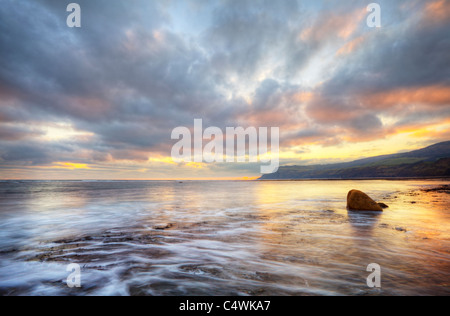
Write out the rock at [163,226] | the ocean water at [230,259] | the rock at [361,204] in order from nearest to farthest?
the ocean water at [230,259]
the rock at [163,226]
the rock at [361,204]

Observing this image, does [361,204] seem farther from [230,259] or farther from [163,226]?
[163,226]

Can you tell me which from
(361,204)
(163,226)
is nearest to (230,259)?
(163,226)

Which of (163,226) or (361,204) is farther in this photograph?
(361,204)

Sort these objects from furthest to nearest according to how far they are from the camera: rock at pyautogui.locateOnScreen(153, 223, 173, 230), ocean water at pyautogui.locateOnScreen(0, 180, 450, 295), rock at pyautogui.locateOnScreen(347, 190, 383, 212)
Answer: rock at pyautogui.locateOnScreen(347, 190, 383, 212)
rock at pyautogui.locateOnScreen(153, 223, 173, 230)
ocean water at pyautogui.locateOnScreen(0, 180, 450, 295)

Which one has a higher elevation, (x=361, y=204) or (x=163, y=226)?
(x=361, y=204)

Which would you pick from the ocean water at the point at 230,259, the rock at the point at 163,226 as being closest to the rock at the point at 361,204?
the ocean water at the point at 230,259

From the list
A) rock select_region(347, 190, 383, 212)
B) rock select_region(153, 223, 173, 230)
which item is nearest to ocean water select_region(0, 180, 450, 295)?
rock select_region(153, 223, 173, 230)

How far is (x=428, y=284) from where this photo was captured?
391 cm

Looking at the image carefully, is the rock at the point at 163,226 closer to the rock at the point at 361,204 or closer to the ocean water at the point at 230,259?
the ocean water at the point at 230,259

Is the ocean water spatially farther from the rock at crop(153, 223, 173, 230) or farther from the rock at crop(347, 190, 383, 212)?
the rock at crop(347, 190, 383, 212)

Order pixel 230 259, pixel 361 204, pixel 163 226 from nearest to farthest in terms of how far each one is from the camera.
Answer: pixel 230 259 → pixel 163 226 → pixel 361 204
